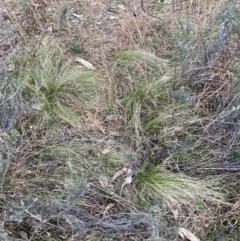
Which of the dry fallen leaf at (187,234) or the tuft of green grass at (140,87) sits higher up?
the tuft of green grass at (140,87)

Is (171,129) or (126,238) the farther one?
(171,129)

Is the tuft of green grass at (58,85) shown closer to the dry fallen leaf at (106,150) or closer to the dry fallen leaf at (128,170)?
the dry fallen leaf at (106,150)

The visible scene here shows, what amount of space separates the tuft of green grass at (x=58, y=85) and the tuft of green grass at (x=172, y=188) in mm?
511

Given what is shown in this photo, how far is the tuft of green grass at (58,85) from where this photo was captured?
7.83ft

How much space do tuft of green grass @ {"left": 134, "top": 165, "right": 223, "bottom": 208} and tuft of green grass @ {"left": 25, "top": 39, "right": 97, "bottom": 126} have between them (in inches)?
20.1

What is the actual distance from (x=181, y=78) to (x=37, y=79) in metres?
0.87

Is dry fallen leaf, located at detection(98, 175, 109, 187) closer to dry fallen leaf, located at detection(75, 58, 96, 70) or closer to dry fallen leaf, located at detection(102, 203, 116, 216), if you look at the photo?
dry fallen leaf, located at detection(102, 203, 116, 216)

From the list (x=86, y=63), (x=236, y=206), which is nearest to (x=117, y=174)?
(x=236, y=206)

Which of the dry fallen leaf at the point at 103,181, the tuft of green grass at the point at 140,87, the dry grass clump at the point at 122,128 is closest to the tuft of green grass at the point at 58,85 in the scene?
the dry grass clump at the point at 122,128

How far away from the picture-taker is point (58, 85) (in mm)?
2492

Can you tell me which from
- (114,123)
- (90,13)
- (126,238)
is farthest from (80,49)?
(126,238)

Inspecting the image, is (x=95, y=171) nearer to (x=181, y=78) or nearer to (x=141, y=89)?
(x=141, y=89)

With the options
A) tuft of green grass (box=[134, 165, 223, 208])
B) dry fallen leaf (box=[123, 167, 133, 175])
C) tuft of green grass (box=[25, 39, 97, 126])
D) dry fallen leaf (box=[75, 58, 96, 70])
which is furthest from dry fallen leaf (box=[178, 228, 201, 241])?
dry fallen leaf (box=[75, 58, 96, 70])

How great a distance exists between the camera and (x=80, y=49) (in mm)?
2797
